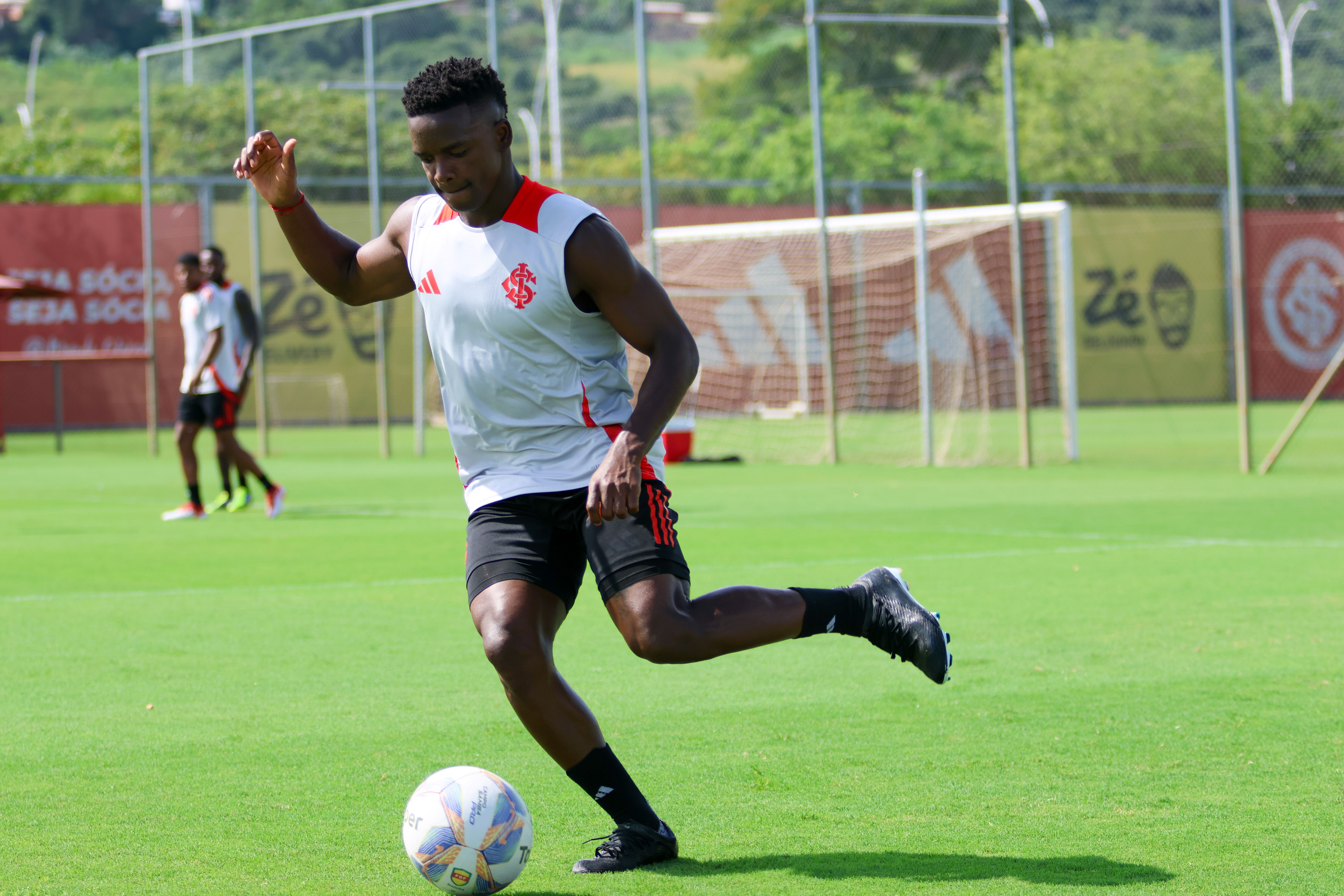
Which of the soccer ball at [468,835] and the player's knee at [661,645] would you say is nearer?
the soccer ball at [468,835]

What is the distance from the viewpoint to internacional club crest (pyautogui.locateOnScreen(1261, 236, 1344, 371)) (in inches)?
1460

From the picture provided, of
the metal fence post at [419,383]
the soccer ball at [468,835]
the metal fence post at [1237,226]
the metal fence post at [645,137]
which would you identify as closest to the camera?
the soccer ball at [468,835]

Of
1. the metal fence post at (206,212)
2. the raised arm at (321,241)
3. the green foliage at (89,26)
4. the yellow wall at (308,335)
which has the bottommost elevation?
the raised arm at (321,241)

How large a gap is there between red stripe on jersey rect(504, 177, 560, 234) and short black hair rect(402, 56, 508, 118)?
196 millimetres

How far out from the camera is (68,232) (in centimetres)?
3550

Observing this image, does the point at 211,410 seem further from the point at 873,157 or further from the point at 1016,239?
the point at 873,157

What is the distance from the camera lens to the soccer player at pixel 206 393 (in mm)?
14609

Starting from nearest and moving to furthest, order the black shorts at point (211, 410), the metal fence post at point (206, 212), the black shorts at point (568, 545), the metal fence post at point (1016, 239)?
the black shorts at point (568, 545) < the black shorts at point (211, 410) < the metal fence post at point (1016, 239) < the metal fence post at point (206, 212)

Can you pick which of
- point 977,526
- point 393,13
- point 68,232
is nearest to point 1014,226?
point 977,526

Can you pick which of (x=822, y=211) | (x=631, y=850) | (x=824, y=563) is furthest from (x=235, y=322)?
(x=631, y=850)

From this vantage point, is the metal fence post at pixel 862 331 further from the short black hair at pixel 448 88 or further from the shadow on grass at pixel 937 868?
the shadow on grass at pixel 937 868

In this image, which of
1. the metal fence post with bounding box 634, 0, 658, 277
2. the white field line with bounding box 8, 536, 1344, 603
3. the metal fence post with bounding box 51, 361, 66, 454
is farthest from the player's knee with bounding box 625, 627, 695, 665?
the metal fence post with bounding box 51, 361, 66, 454

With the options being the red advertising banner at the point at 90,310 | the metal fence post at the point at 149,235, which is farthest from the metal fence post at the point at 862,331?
the red advertising banner at the point at 90,310

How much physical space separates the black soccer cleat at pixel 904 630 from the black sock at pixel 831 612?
0.02 metres
